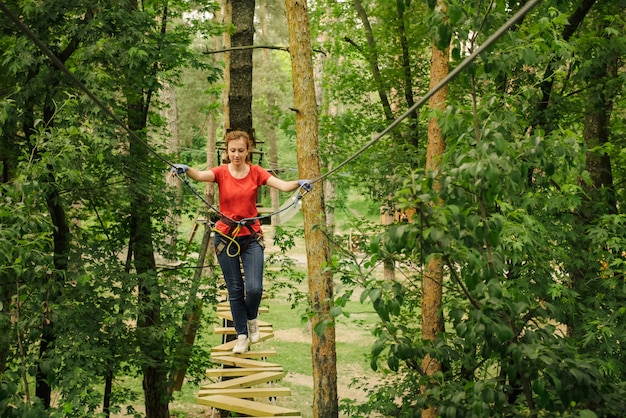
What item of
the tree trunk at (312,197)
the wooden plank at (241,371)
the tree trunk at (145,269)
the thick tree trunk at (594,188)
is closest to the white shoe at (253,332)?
the wooden plank at (241,371)

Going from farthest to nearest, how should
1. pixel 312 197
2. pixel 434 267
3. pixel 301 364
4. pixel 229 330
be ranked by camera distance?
pixel 301 364
pixel 229 330
pixel 434 267
pixel 312 197

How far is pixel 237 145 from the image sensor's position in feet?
15.9

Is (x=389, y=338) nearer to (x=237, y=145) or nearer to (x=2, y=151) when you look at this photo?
(x=237, y=145)

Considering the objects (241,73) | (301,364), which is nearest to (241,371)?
(241,73)

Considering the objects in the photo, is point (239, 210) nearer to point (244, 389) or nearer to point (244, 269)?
point (244, 269)

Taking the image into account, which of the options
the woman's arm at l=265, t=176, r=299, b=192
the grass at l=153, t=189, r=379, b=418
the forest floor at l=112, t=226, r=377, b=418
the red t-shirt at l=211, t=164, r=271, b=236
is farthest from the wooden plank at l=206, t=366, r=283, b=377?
the grass at l=153, t=189, r=379, b=418

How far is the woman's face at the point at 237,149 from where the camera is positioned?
484cm

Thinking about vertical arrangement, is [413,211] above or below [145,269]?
above

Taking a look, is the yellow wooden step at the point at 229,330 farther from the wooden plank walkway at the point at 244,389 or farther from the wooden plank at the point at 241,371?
the wooden plank at the point at 241,371

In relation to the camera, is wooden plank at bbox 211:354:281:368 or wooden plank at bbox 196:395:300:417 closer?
wooden plank at bbox 196:395:300:417

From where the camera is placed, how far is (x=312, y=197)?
5.88m

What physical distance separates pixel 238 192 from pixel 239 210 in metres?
0.14

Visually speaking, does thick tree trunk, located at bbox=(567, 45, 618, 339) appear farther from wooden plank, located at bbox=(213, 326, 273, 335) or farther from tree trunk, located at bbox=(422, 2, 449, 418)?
wooden plank, located at bbox=(213, 326, 273, 335)

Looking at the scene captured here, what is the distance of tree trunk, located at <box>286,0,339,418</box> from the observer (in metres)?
5.75
